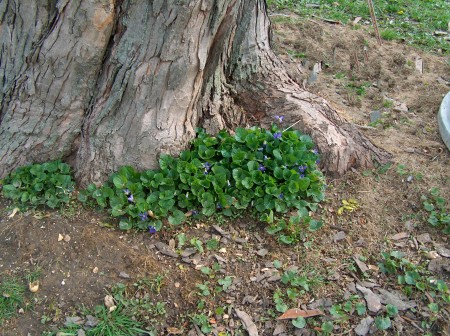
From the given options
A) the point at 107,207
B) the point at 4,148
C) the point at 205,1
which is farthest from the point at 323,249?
the point at 4,148

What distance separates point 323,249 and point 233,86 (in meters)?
1.39

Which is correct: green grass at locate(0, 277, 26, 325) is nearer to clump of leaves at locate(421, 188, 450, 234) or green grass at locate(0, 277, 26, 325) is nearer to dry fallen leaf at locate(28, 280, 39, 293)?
dry fallen leaf at locate(28, 280, 39, 293)

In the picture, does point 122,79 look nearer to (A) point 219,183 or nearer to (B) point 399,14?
(A) point 219,183

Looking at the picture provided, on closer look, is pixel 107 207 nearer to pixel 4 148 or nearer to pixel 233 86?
pixel 4 148

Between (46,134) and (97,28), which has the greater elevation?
(97,28)

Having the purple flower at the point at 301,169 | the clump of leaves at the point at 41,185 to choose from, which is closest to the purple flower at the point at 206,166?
the purple flower at the point at 301,169

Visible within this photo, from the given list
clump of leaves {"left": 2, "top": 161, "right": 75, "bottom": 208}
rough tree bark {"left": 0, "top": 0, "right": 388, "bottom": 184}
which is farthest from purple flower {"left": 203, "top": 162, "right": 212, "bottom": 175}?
clump of leaves {"left": 2, "top": 161, "right": 75, "bottom": 208}

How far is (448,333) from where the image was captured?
9.20 feet

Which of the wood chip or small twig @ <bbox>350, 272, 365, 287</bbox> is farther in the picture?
the wood chip

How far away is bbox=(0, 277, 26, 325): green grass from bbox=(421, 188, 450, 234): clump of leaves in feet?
8.72

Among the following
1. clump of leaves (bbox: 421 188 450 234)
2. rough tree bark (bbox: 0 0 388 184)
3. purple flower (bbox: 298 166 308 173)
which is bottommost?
clump of leaves (bbox: 421 188 450 234)

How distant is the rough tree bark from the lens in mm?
2986

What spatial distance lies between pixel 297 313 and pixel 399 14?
5649 millimetres

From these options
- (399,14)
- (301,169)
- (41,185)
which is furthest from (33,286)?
(399,14)
